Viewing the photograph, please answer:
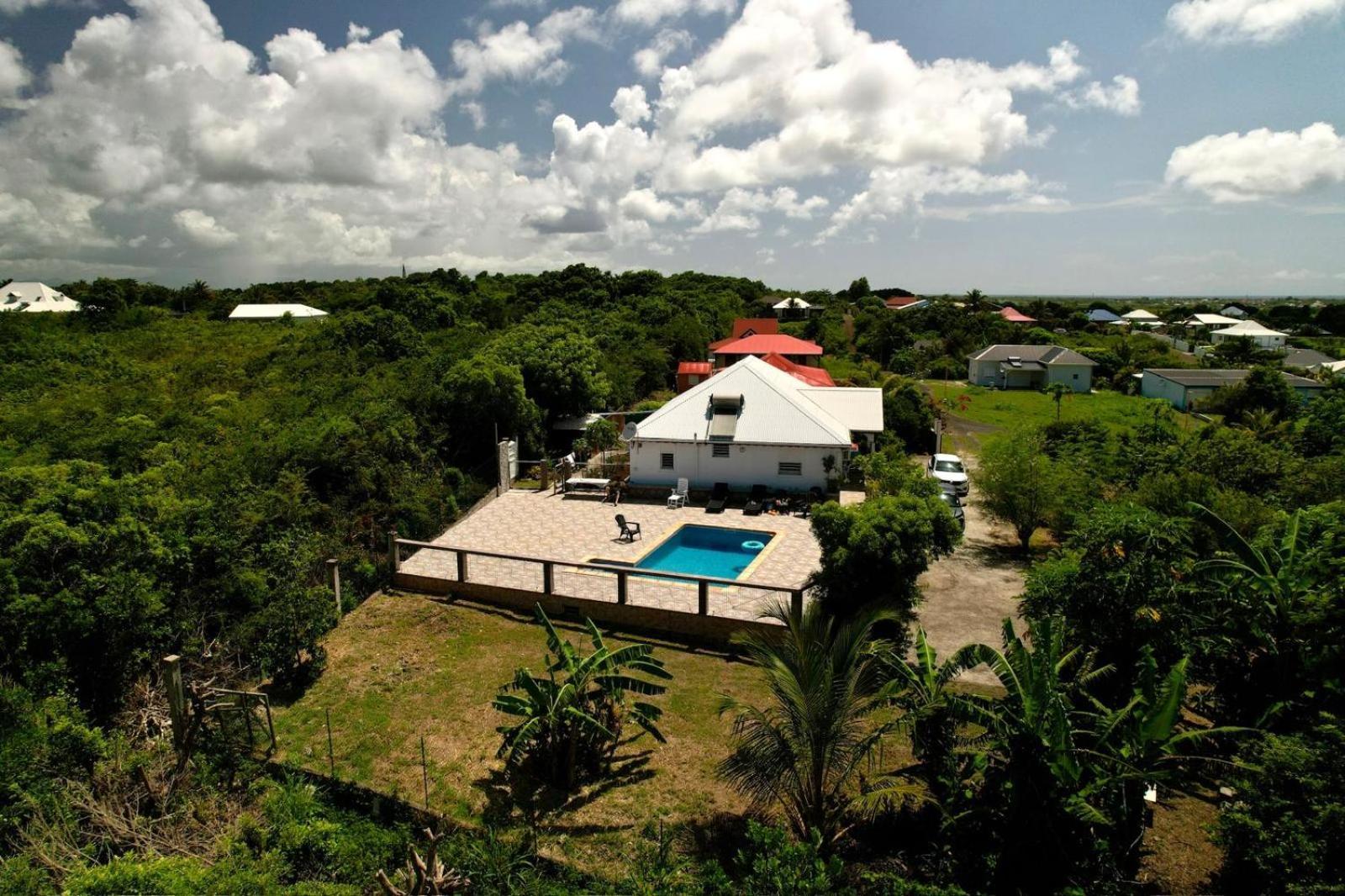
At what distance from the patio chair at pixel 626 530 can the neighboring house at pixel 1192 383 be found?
4625cm

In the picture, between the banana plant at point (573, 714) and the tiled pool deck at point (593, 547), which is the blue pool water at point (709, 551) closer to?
the tiled pool deck at point (593, 547)

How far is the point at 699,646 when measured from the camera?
1338 cm

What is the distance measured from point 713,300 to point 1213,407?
48.9 metres

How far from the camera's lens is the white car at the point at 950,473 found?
23.2 m

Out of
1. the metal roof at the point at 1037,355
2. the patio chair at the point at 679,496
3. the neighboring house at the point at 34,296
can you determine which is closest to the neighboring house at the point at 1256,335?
the metal roof at the point at 1037,355

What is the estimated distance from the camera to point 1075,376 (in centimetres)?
5653

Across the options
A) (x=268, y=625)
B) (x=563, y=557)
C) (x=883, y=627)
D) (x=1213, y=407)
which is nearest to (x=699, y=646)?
(x=883, y=627)

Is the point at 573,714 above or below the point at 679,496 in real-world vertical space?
above

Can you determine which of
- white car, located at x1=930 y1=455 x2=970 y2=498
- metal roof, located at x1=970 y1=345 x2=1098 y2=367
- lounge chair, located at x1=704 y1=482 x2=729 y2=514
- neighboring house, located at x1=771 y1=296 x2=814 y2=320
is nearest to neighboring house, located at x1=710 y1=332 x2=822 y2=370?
metal roof, located at x1=970 y1=345 x2=1098 y2=367

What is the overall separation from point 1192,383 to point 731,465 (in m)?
43.4

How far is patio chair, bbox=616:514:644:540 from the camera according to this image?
1944cm

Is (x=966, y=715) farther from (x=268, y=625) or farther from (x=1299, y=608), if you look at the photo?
(x=268, y=625)

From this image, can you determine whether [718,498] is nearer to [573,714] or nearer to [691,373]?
[573,714]

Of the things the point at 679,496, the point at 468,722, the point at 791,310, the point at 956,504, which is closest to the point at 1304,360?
the point at 791,310
